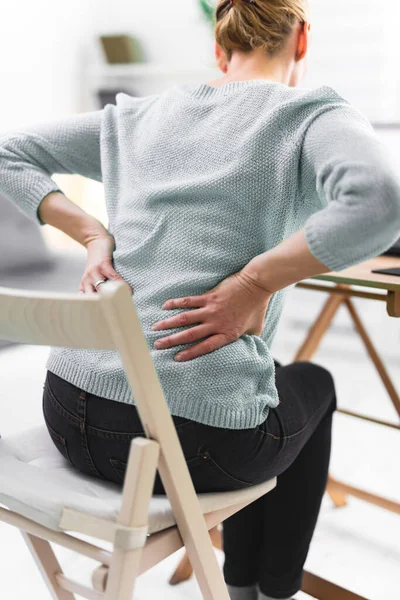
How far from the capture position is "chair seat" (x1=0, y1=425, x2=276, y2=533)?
0.85 metres

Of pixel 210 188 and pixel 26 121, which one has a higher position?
pixel 210 188

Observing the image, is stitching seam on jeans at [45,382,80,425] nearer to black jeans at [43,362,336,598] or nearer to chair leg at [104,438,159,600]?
black jeans at [43,362,336,598]

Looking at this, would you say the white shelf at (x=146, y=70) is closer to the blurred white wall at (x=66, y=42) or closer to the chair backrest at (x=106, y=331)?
the blurred white wall at (x=66, y=42)

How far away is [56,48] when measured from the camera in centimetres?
414

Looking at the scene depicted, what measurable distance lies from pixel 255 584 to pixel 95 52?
3802 mm

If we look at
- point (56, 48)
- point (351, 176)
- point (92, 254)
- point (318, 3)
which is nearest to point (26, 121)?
point (56, 48)

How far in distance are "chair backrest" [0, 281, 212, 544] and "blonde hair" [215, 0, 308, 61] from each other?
54 cm

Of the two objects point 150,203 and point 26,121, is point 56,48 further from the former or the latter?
point 150,203

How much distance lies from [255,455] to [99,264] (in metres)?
0.38

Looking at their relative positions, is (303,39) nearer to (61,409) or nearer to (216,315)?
(216,315)

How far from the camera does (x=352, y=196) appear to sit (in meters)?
0.83

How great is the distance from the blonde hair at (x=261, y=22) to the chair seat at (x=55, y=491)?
689 mm

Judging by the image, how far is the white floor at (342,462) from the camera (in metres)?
1.60

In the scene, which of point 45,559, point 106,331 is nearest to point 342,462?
point 45,559
